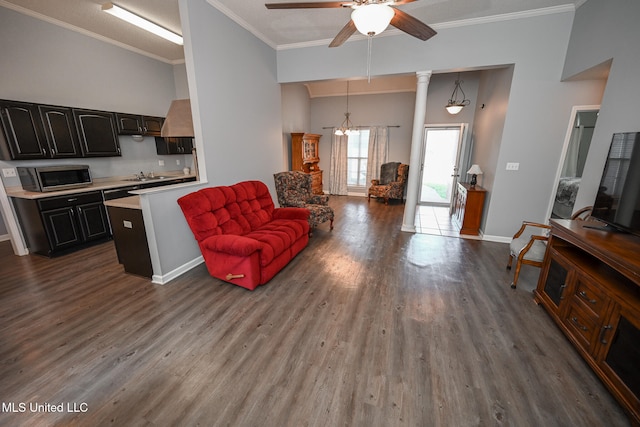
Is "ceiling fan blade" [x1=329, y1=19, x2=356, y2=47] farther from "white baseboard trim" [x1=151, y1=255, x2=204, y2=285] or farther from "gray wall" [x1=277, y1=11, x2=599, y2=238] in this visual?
"white baseboard trim" [x1=151, y1=255, x2=204, y2=285]

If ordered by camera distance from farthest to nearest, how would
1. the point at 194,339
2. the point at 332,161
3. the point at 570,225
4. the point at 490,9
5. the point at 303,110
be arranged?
the point at 332,161
the point at 303,110
the point at 490,9
the point at 570,225
the point at 194,339

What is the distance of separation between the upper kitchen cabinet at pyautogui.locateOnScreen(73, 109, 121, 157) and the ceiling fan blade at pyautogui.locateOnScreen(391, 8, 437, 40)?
444cm

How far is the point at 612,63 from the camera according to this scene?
2381 mm

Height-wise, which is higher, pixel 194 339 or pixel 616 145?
pixel 616 145

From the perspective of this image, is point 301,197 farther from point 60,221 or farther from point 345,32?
point 60,221

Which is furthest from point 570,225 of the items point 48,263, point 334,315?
point 48,263

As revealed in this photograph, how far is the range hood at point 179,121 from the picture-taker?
289cm

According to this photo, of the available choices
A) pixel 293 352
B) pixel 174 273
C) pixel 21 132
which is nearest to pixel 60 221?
pixel 21 132

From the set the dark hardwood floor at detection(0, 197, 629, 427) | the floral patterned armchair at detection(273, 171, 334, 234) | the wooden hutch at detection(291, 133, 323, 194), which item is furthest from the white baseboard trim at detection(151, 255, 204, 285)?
the wooden hutch at detection(291, 133, 323, 194)

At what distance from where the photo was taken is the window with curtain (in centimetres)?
738

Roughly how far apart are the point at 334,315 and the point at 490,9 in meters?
4.12

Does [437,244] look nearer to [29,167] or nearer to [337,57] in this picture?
[337,57]

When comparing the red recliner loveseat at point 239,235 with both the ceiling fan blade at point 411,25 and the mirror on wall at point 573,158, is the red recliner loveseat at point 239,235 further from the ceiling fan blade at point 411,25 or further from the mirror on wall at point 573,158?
the mirror on wall at point 573,158

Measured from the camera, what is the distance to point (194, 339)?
1.92 metres
